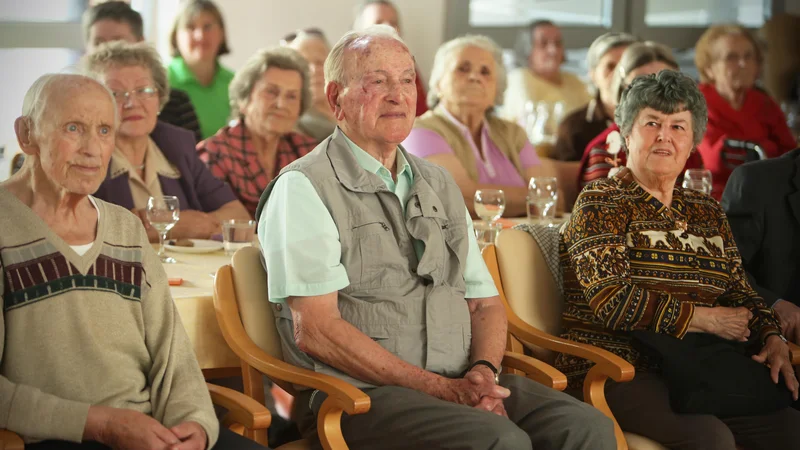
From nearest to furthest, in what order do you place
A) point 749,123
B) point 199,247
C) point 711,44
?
point 199,247 → point 749,123 → point 711,44

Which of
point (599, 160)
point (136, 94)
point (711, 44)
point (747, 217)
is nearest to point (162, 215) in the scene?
point (136, 94)

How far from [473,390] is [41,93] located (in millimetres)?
1048

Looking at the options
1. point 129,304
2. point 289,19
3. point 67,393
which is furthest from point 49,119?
point 289,19

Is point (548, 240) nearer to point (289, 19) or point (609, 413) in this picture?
point (609, 413)

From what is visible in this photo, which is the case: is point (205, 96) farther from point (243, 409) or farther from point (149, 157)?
point (243, 409)

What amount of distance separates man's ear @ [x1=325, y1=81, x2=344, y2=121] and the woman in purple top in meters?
1.82

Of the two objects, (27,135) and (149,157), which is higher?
(27,135)

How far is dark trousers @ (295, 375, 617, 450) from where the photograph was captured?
6.11 feet

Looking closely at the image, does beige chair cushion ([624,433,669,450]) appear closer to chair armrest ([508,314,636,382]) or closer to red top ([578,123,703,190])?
chair armrest ([508,314,636,382])

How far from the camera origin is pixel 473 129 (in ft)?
14.1

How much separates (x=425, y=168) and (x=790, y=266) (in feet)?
3.71

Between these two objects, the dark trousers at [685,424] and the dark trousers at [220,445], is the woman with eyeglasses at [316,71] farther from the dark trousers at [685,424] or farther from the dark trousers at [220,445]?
the dark trousers at [220,445]

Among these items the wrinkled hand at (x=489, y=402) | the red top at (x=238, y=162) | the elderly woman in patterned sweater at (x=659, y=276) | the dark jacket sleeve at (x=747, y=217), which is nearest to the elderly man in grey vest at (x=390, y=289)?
the wrinkled hand at (x=489, y=402)

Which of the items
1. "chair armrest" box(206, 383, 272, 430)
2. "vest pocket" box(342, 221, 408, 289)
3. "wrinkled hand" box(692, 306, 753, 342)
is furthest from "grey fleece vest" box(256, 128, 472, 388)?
"wrinkled hand" box(692, 306, 753, 342)
